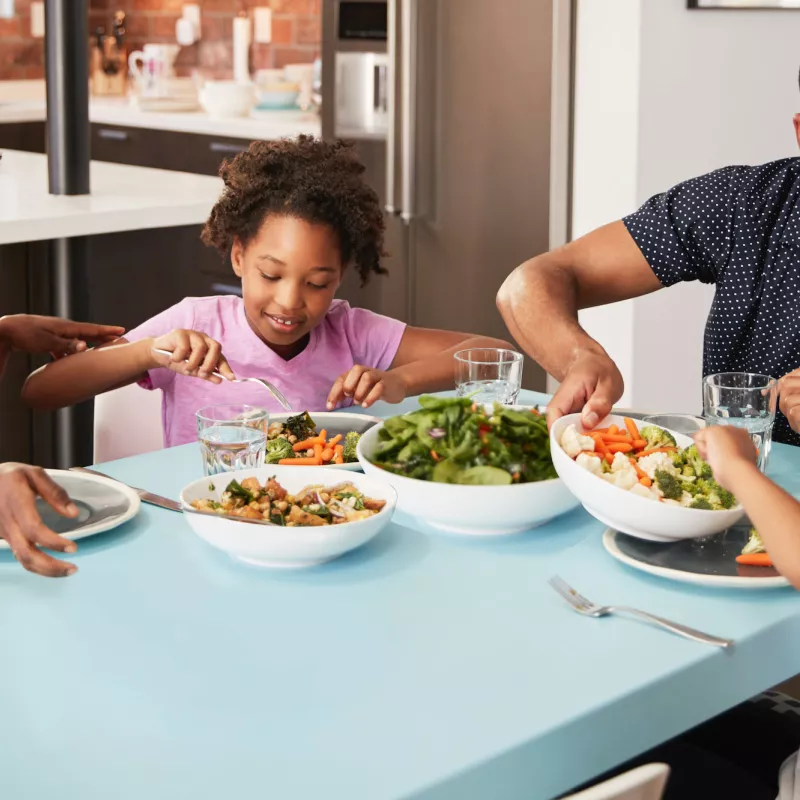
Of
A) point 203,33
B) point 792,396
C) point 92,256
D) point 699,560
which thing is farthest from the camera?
point 203,33

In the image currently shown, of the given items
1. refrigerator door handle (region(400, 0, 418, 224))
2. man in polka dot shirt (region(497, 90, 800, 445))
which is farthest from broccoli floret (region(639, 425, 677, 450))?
refrigerator door handle (region(400, 0, 418, 224))

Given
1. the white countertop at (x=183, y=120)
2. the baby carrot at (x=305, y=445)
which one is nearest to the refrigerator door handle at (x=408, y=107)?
the white countertop at (x=183, y=120)

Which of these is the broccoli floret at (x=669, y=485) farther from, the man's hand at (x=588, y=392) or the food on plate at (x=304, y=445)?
the food on plate at (x=304, y=445)

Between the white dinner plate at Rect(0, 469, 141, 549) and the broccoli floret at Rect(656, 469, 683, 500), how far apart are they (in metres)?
Result: 0.58

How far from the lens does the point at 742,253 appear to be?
199cm

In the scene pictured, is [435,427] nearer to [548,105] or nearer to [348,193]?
[348,193]

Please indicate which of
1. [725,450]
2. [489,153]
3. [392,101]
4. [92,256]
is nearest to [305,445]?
[725,450]

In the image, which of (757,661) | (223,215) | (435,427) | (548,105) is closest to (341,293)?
(548,105)

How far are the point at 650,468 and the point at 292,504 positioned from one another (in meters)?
0.39

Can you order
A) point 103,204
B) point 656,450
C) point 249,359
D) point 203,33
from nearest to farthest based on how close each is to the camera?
point 656,450
point 249,359
point 103,204
point 203,33

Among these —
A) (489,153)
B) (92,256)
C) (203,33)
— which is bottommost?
(92,256)

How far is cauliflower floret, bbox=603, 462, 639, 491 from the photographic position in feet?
4.11

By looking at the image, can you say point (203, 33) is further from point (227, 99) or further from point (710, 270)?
point (710, 270)

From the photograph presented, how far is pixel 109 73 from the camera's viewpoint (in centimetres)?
575
